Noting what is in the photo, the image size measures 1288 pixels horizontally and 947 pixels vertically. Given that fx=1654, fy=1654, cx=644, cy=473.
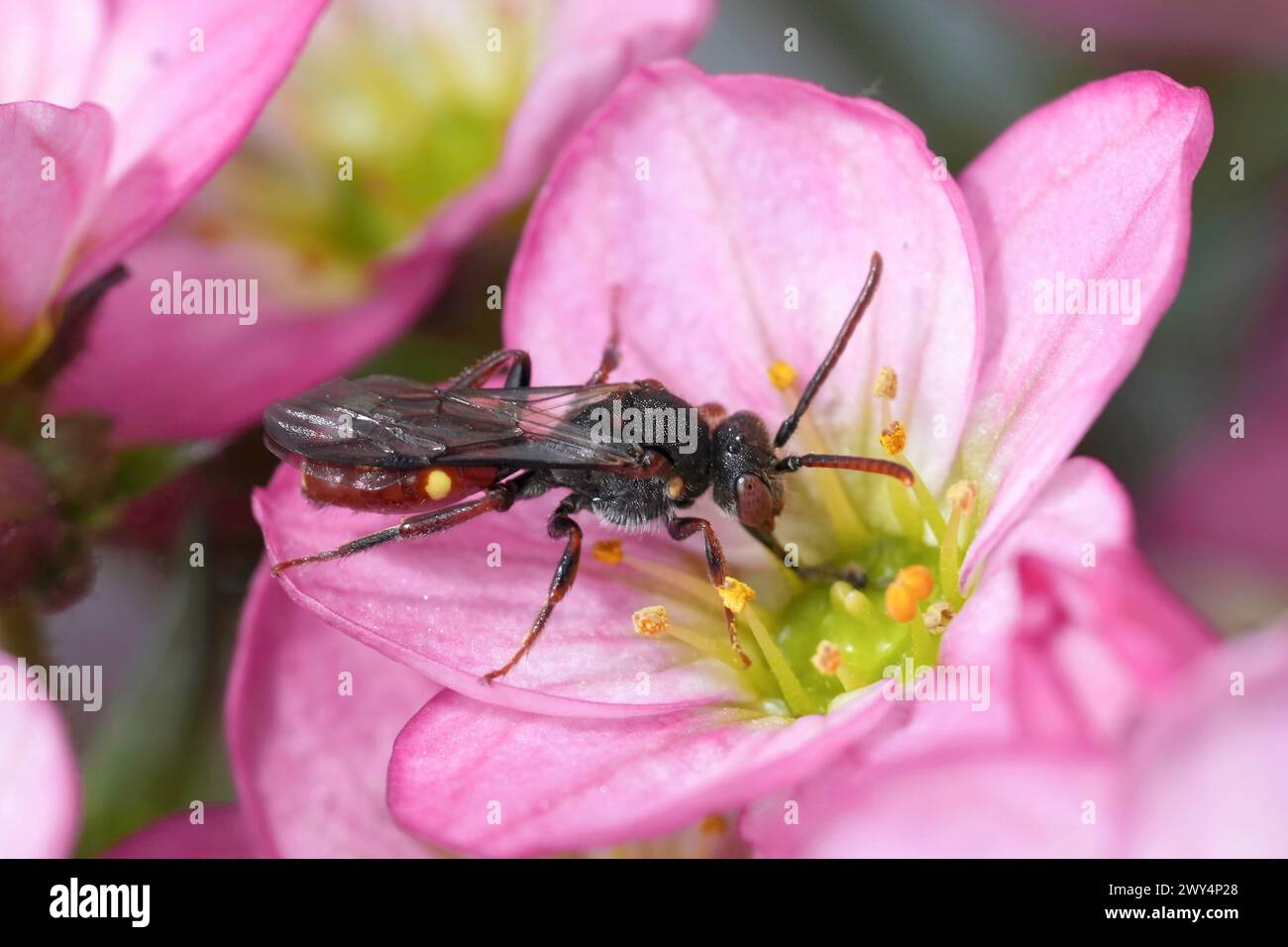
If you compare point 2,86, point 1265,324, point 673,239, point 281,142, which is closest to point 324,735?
point 673,239

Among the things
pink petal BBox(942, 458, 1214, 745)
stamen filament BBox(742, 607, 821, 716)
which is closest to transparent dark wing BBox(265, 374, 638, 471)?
stamen filament BBox(742, 607, 821, 716)

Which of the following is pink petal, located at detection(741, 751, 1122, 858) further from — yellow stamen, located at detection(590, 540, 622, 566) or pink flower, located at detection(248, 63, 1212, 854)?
yellow stamen, located at detection(590, 540, 622, 566)

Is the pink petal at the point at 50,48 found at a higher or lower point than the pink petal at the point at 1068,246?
higher

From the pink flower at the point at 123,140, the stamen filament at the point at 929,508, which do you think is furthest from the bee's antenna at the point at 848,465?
the pink flower at the point at 123,140

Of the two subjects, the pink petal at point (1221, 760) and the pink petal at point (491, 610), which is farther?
the pink petal at point (491, 610)

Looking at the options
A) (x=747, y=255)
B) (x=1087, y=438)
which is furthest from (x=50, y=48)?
(x=1087, y=438)

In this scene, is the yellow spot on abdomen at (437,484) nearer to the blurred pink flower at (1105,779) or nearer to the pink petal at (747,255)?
the pink petal at (747,255)
